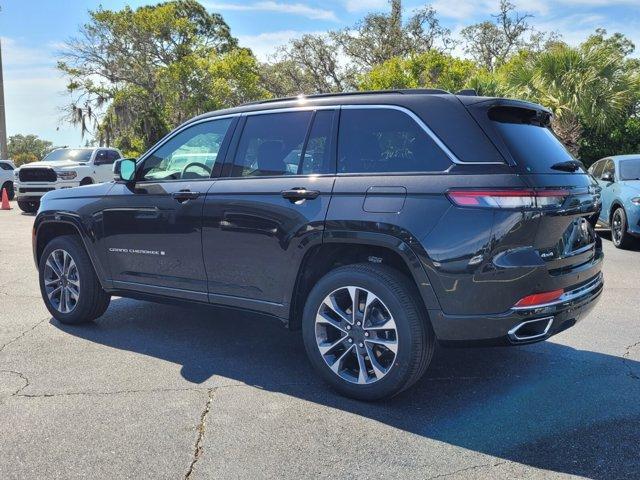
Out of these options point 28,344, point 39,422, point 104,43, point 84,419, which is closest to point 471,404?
point 84,419

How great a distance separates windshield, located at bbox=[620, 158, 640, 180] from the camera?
34.3 ft

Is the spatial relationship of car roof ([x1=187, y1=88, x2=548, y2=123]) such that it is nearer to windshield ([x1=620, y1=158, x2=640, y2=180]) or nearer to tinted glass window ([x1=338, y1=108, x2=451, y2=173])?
tinted glass window ([x1=338, y1=108, x2=451, y2=173])

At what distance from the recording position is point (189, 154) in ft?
16.0

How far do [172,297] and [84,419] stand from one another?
4.58 ft

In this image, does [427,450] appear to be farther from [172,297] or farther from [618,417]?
[172,297]

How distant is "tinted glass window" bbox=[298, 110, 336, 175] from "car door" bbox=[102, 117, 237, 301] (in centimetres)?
79

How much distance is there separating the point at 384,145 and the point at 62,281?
3.46 metres

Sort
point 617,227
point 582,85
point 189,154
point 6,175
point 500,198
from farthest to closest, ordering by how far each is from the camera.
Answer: point 6,175
point 582,85
point 617,227
point 189,154
point 500,198

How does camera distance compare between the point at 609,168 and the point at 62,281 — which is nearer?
the point at 62,281

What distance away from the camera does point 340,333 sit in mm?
3965

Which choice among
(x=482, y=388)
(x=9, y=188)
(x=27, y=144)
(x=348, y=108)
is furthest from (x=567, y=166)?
(x=27, y=144)

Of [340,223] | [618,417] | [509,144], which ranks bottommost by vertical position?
[618,417]

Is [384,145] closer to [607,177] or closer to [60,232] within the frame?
[60,232]

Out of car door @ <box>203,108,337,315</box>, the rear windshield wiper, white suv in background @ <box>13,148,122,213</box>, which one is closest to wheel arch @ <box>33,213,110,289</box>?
car door @ <box>203,108,337,315</box>
